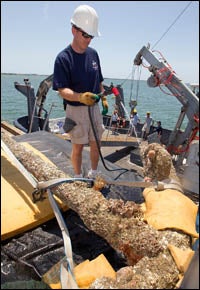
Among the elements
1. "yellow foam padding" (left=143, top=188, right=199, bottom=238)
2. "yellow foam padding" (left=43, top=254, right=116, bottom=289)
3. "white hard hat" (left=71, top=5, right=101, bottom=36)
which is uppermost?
"white hard hat" (left=71, top=5, right=101, bottom=36)

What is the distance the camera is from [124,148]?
33.1ft

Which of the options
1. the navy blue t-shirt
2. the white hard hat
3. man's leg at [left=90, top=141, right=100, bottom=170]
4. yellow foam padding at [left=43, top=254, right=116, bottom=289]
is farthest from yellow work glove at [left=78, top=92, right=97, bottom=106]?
yellow foam padding at [left=43, top=254, right=116, bottom=289]

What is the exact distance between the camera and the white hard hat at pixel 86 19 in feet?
9.89

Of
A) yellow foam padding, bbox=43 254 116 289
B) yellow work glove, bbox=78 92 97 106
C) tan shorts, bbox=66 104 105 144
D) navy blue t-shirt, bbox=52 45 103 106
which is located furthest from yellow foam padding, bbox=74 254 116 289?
navy blue t-shirt, bbox=52 45 103 106

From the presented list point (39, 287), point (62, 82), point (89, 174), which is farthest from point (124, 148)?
point (39, 287)

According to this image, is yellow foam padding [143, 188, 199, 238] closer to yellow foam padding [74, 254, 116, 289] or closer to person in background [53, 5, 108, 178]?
yellow foam padding [74, 254, 116, 289]

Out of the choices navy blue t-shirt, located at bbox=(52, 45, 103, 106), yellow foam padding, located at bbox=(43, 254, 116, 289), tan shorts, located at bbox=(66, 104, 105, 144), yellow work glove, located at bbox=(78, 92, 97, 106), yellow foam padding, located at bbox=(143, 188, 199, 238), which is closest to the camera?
yellow foam padding, located at bbox=(43, 254, 116, 289)

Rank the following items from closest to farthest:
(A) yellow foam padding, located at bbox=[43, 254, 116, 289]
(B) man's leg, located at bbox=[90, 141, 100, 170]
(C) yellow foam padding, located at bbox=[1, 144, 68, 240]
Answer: (A) yellow foam padding, located at bbox=[43, 254, 116, 289] < (C) yellow foam padding, located at bbox=[1, 144, 68, 240] < (B) man's leg, located at bbox=[90, 141, 100, 170]

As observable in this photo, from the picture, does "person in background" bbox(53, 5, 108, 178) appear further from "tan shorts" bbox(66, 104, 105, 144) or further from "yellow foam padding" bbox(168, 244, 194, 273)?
"yellow foam padding" bbox(168, 244, 194, 273)

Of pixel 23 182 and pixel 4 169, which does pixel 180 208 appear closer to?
pixel 23 182

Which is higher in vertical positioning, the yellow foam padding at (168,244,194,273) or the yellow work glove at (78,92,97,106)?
the yellow work glove at (78,92,97,106)

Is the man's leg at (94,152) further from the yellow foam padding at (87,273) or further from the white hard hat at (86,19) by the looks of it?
the yellow foam padding at (87,273)

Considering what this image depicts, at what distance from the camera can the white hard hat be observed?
3016mm

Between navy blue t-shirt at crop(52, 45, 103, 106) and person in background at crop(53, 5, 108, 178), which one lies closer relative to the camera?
person in background at crop(53, 5, 108, 178)
